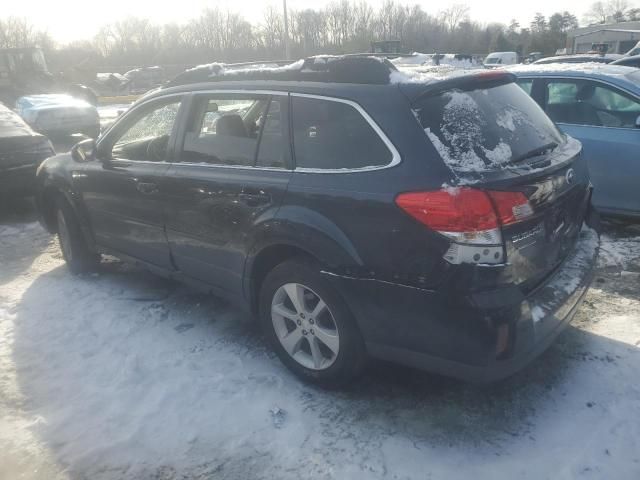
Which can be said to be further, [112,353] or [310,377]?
[112,353]

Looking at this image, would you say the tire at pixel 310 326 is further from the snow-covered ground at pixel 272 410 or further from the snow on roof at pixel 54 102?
the snow on roof at pixel 54 102

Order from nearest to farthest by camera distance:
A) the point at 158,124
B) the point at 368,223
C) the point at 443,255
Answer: the point at 443,255, the point at 368,223, the point at 158,124

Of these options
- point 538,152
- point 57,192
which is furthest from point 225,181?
point 57,192

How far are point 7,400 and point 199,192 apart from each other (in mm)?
1690

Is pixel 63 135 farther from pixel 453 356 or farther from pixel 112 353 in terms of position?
pixel 453 356

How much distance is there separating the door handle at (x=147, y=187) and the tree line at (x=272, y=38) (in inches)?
2118

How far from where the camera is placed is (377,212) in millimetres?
2650

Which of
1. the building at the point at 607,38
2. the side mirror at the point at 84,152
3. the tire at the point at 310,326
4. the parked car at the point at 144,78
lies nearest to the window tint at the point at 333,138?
the tire at the point at 310,326

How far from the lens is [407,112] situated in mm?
2691

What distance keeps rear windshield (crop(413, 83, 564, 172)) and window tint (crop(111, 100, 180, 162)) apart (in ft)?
6.47

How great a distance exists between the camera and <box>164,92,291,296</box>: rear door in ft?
10.5

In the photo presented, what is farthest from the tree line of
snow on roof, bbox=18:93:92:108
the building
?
snow on roof, bbox=18:93:92:108

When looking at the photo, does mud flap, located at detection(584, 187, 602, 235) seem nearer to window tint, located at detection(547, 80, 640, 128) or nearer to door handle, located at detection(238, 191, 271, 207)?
door handle, located at detection(238, 191, 271, 207)

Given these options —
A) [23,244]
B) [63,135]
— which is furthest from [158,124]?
[63,135]
